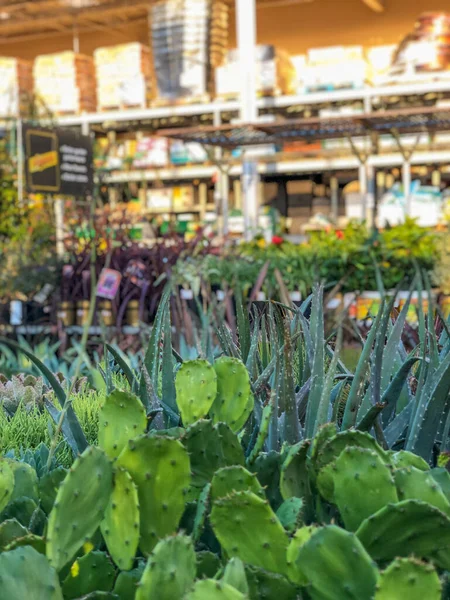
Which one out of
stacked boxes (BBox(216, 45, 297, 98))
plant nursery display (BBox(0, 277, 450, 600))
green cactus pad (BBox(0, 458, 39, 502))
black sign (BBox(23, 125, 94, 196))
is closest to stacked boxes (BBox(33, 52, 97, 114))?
stacked boxes (BBox(216, 45, 297, 98))

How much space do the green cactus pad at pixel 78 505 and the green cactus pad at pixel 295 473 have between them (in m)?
0.17

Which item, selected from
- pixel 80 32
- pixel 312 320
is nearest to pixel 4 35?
pixel 80 32

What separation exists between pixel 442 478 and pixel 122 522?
296 mm

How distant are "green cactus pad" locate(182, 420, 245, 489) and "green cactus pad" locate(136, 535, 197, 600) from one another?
20 centimetres

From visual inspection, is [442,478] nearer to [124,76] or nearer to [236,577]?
[236,577]

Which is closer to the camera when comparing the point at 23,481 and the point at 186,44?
the point at 23,481

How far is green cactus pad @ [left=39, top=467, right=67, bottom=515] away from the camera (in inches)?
34.1

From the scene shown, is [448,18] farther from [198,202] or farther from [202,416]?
[202,416]

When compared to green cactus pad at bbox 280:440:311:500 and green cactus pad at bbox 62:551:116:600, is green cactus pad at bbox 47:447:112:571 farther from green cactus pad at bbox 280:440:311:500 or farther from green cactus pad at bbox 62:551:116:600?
green cactus pad at bbox 280:440:311:500

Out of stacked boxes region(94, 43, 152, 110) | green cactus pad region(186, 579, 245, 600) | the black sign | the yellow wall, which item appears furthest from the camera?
the yellow wall

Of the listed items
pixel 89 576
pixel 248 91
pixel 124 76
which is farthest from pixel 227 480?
pixel 124 76

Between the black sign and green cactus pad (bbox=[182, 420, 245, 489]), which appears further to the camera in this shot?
the black sign

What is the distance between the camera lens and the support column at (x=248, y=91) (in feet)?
25.0

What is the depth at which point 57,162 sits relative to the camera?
5.45 metres
